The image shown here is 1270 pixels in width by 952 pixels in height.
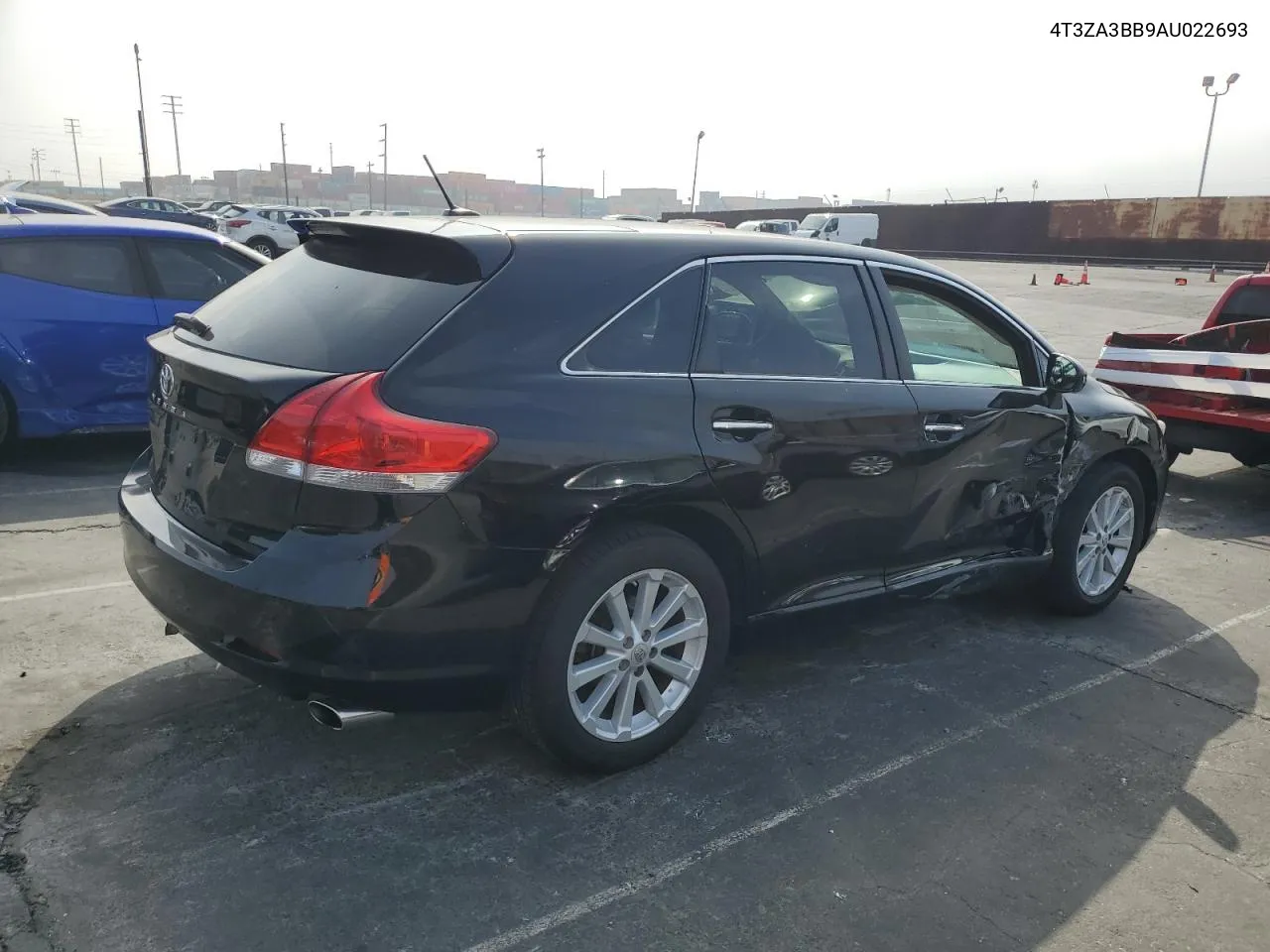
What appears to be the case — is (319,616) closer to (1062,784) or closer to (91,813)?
(91,813)

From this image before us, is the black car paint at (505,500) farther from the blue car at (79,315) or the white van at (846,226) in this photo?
the white van at (846,226)

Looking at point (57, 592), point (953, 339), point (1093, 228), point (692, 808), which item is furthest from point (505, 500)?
point (1093, 228)

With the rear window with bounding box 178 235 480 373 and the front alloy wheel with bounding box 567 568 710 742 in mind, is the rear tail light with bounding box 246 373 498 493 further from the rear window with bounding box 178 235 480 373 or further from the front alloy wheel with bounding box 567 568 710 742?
the front alloy wheel with bounding box 567 568 710 742

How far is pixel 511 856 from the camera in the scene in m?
2.79

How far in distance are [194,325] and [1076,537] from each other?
3.84 m

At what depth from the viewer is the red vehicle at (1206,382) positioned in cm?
712

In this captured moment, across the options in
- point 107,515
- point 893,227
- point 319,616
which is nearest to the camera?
point 319,616

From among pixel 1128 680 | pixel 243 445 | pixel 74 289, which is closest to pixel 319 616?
pixel 243 445

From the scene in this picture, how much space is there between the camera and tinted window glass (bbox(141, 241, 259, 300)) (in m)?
6.93

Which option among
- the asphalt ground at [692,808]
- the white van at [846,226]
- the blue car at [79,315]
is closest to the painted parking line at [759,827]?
the asphalt ground at [692,808]

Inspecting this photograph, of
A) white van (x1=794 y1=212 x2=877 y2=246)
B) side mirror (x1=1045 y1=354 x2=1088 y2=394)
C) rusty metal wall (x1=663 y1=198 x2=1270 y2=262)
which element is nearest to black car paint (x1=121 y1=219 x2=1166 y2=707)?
side mirror (x1=1045 y1=354 x2=1088 y2=394)

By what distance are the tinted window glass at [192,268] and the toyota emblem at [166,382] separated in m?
3.96

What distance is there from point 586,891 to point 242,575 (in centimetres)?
127

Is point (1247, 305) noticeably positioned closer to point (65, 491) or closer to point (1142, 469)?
point (1142, 469)
